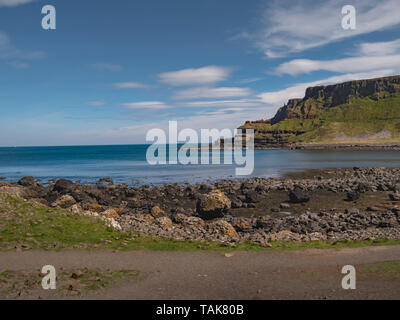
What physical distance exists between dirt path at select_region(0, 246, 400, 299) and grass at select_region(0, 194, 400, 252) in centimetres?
83

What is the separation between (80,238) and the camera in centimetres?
1741

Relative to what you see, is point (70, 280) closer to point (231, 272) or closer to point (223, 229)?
point (231, 272)

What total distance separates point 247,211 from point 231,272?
19.7m

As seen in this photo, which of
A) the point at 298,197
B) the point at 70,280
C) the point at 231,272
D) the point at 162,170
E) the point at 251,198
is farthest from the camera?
the point at 162,170

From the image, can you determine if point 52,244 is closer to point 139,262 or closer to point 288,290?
point 139,262

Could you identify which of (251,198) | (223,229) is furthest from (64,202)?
(251,198)

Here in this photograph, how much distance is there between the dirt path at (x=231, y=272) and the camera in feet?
36.0

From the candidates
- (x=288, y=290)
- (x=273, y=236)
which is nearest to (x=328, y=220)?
(x=273, y=236)

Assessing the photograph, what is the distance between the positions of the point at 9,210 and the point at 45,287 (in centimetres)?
1027

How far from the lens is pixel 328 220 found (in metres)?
25.7

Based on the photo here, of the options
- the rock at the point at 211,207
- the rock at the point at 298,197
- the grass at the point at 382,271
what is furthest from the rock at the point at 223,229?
the rock at the point at 298,197

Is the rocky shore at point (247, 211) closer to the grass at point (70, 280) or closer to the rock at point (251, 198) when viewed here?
the rock at point (251, 198)

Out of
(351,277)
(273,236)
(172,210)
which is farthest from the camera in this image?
(172,210)

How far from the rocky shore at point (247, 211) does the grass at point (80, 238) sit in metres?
1.20
